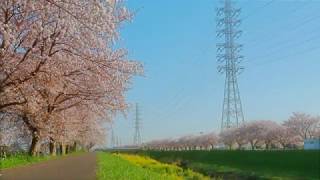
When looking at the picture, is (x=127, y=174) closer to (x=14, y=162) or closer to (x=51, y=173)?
(x=51, y=173)

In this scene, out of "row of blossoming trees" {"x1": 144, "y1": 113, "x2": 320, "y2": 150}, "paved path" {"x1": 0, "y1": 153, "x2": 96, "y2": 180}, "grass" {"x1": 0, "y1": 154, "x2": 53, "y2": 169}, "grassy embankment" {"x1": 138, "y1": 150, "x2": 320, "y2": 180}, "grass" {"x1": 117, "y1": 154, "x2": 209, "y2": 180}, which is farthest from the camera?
"row of blossoming trees" {"x1": 144, "y1": 113, "x2": 320, "y2": 150}

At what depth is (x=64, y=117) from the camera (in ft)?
125

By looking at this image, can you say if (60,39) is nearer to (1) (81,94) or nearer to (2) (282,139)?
(1) (81,94)

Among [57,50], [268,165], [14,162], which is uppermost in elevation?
[57,50]

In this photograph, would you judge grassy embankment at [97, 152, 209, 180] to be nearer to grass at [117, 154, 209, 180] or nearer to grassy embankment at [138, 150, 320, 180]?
grass at [117, 154, 209, 180]

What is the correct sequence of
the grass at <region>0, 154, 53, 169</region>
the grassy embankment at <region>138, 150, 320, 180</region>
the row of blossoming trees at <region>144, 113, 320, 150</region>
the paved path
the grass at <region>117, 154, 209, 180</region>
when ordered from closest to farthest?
the paved path, the grass at <region>117, 154, 209, 180</region>, the grass at <region>0, 154, 53, 169</region>, the grassy embankment at <region>138, 150, 320, 180</region>, the row of blossoming trees at <region>144, 113, 320, 150</region>

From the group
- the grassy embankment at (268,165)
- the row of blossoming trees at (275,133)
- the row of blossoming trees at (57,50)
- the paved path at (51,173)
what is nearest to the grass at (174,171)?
the grassy embankment at (268,165)

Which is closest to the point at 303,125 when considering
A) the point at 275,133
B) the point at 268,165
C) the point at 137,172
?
the point at 275,133

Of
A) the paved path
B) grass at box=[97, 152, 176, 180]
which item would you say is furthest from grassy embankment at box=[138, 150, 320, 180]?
the paved path

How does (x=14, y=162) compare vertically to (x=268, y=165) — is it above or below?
above

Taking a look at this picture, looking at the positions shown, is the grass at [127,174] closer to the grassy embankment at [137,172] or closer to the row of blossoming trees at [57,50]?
the grassy embankment at [137,172]

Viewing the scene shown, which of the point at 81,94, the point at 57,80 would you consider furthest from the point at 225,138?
the point at 57,80

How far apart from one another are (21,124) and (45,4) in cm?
2767

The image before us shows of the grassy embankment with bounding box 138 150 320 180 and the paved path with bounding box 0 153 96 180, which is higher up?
the paved path with bounding box 0 153 96 180
